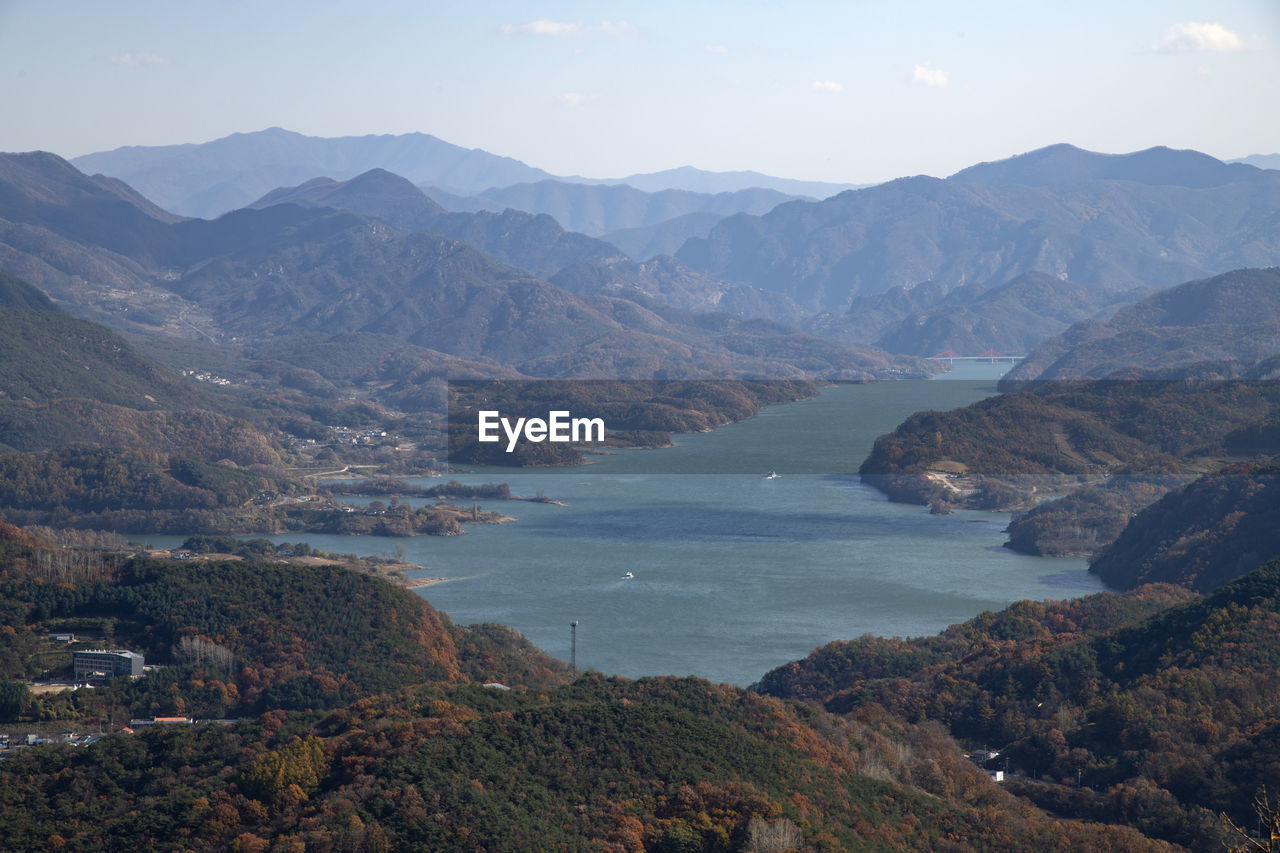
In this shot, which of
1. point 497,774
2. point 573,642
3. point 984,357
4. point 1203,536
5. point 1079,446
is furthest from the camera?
point 984,357

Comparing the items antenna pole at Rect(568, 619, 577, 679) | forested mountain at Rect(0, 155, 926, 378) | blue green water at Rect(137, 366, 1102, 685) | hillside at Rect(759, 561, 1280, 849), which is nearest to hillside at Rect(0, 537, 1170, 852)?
hillside at Rect(759, 561, 1280, 849)

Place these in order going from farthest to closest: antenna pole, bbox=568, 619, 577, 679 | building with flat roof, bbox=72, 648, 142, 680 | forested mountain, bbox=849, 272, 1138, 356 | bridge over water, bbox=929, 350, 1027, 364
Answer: forested mountain, bbox=849, 272, 1138, 356, bridge over water, bbox=929, 350, 1027, 364, antenna pole, bbox=568, 619, 577, 679, building with flat roof, bbox=72, 648, 142, 680

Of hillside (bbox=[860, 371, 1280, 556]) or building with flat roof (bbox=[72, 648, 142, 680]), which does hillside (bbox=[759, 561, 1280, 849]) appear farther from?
hillside (bbox=[860, 371, 1280, 556])

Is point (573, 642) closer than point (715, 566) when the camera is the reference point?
Yes

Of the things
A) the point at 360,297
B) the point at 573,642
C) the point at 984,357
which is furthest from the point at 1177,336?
the point at 360,297

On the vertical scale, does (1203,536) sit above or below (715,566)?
above

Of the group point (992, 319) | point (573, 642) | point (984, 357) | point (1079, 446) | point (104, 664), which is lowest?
point (573, 642)

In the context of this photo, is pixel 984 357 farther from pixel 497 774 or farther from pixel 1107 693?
pixel 497 774

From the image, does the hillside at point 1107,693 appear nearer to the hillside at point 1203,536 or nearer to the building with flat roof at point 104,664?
the hillside at point 1203,536
